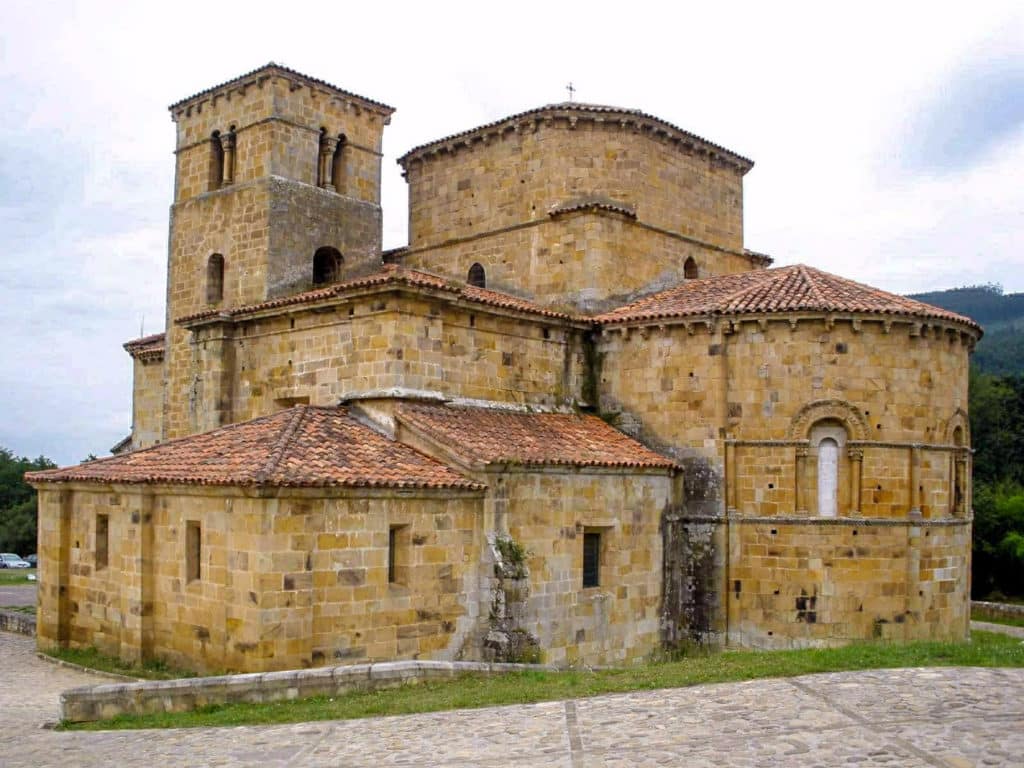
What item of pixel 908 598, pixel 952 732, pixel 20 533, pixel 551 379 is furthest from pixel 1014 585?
pixel 20 533

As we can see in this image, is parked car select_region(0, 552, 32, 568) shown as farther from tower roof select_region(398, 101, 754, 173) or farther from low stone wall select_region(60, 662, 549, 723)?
low stone wall select_region(60, 662, 549, 723)

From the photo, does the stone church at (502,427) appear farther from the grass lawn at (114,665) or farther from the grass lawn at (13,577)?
the grass lawn at (13,577)

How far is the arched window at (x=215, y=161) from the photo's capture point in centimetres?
2202

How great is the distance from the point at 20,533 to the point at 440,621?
46.8 metres

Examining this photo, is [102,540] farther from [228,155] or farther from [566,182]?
[566,182]

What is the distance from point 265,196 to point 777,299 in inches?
407

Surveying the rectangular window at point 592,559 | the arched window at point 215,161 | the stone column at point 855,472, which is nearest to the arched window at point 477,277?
the arched window at point 215,161

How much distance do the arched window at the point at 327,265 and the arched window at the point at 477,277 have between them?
9.64ft

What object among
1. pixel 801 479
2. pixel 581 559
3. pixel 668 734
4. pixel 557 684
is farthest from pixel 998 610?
pixel 668 734

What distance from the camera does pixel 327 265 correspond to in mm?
22141

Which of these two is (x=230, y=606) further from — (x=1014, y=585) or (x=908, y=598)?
(x=1014, y=585)

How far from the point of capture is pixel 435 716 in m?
10.5

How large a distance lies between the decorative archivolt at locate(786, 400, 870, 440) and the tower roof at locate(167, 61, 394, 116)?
11631 mm

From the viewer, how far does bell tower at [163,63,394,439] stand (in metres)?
20.8
